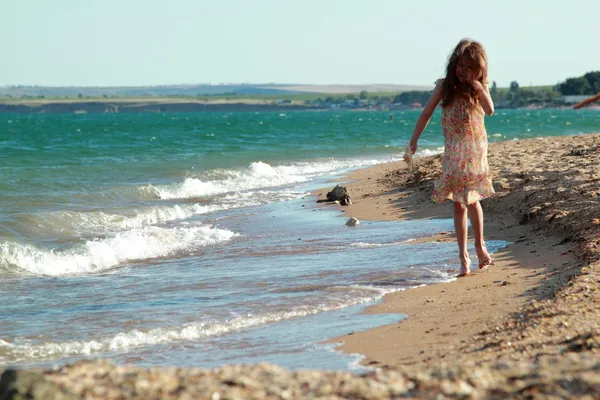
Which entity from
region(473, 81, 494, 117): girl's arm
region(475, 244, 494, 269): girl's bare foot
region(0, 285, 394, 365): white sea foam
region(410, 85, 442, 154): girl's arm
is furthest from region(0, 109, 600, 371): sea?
region(473, 81, 494, 117): girl's arm

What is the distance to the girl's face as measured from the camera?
267 inches

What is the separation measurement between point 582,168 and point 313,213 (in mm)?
4261

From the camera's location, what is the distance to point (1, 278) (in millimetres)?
9703

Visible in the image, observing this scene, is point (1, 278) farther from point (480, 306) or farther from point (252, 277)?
point (480, 306)

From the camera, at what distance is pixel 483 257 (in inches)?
297

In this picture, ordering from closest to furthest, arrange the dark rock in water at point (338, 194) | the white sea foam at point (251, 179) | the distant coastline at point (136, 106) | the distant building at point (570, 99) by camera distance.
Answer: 1. the dark rock in water at point (338, 194)
2. the white sea foam at point (251, 179)
3. the distant building at point (570, 99)
4. the distant coastline at point (136, 106)

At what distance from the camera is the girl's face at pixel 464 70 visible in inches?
267

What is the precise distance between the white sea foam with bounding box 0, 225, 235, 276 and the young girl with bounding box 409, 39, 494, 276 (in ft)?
15.4

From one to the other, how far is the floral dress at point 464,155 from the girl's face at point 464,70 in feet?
0.53

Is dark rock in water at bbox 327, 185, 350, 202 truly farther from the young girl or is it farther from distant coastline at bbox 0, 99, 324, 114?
distant coastline at bbox 0, 99, 324, 114

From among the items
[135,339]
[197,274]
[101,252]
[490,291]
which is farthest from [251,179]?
[135,339]

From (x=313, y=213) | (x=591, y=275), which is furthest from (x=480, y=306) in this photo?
(x=313, y=213)

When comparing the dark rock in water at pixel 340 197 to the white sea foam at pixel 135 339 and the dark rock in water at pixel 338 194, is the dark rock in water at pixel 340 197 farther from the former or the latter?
the white sea foam at pixel 135 339

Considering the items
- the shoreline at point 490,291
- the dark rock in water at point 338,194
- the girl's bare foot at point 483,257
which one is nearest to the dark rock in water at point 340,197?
the dark rock in water at point 338,194
